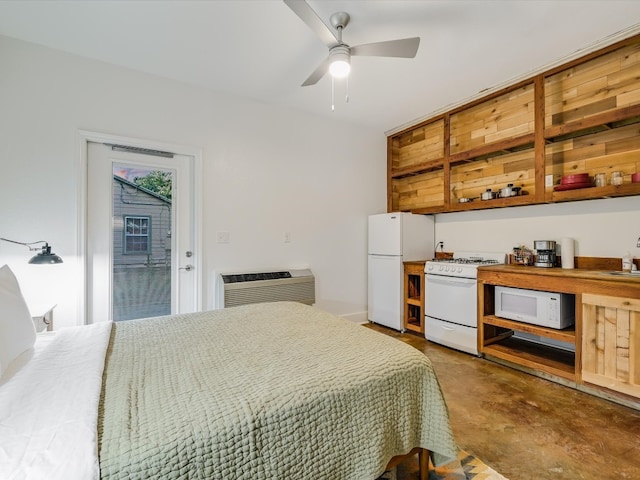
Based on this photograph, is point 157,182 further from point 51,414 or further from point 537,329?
point 537,329

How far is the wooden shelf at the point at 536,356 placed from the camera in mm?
2520

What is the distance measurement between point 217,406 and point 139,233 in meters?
2.49

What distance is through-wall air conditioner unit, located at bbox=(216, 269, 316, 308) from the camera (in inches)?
121

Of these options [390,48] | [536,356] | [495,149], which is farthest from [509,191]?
[390,48]

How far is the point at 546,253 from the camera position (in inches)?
114

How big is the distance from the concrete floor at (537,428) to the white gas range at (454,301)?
0.50 metres

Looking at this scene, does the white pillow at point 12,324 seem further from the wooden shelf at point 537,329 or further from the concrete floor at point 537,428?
the wooden shelf at point 537,329

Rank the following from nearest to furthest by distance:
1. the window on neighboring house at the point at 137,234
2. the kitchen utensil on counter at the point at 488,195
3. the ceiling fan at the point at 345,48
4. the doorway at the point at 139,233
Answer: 1. the ceiling fan at the point at 345,48
2. the doorway at the point at 139,233
3. the window on neighboring house at the point at 137,234
4. the kitchen utensil on counter at the point at 488,195

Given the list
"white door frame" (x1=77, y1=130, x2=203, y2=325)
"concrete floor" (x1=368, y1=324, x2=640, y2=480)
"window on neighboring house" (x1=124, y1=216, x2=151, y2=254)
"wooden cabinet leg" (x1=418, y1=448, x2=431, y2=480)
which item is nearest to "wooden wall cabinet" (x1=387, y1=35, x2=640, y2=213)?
"concrete floor" (x1=368, y1=324, x2=640, y2=480)

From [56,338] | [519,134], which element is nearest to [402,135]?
[519,134]

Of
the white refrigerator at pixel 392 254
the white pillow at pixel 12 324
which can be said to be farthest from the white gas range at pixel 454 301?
the white pillow at pixel 12 324

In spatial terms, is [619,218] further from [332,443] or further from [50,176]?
[50,176]

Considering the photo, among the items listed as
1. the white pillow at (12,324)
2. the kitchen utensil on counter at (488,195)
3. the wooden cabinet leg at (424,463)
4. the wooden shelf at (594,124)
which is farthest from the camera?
the kitchen utensil on counter at (488,195)

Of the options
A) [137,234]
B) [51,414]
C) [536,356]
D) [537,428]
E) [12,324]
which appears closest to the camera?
[51,414]
